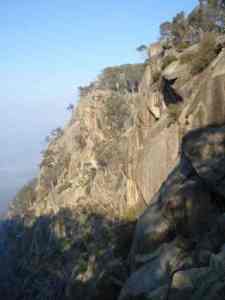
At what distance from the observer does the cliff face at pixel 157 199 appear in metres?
15.1

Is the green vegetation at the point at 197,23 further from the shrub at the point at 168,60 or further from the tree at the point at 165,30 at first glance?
the shrub at the point at 168,60

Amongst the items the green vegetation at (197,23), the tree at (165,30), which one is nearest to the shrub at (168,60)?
the green vegetation at (197,23)

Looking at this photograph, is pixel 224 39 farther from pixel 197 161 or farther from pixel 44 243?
pixel 44 243

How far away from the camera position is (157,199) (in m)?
20.0

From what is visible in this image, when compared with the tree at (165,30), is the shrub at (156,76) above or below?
below

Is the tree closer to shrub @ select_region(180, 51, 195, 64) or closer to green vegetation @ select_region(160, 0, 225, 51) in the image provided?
green vegetation @ select_region(160, 0, 225, 51)

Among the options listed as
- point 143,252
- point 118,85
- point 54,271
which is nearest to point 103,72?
point 118,85

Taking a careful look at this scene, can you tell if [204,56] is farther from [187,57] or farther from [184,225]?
[184,225]

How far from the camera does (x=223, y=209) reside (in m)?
16.5

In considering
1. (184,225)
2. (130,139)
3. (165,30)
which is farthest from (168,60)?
(165,30)

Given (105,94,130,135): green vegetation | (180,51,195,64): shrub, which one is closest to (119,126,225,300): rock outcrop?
(180,51,195,64): shrub


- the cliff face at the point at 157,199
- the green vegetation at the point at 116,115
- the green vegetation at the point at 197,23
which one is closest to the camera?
the cliff face at the point at 157,199

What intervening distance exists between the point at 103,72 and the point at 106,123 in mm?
30657

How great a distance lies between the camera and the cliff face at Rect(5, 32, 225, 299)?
15145 mm
